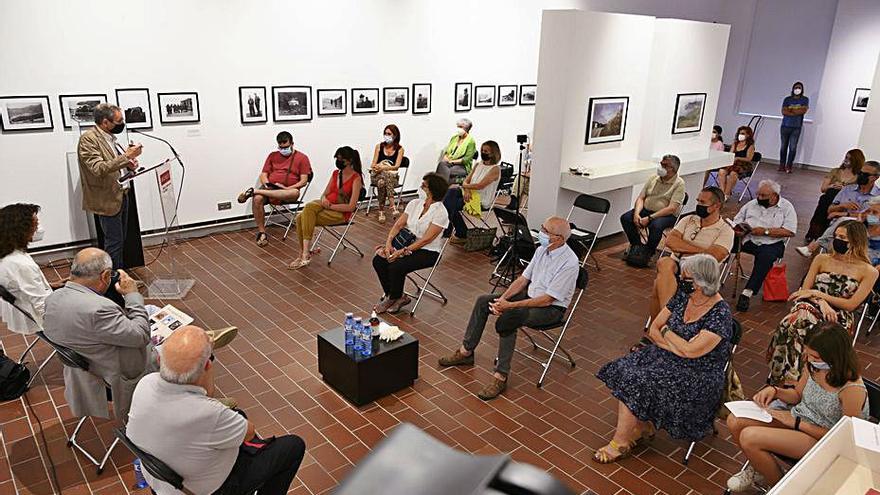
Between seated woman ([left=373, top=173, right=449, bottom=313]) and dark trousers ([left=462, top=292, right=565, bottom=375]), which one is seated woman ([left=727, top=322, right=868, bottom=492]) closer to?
dark trousers ([left=462, top=292, right=565, bottom=375])

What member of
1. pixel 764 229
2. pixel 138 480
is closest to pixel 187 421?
pixel 138 480

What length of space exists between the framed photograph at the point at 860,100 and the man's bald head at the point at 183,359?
1451 centimetres

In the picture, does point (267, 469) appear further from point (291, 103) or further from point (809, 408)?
point (291, 103)

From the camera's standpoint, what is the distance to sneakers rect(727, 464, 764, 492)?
11.3ft

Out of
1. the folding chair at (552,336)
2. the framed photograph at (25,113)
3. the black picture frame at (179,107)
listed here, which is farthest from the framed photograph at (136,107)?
the folding chair at (552,336)

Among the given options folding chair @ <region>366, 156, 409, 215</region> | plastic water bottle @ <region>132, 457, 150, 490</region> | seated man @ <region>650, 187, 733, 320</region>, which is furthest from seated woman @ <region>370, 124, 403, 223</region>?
plastic water bottle @ <region>132, 457, 150, 490</region>

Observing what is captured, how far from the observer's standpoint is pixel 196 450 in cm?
257

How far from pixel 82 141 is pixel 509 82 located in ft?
23.4

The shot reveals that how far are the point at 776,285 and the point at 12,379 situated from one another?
6811 mm

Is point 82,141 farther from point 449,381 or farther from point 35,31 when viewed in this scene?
point 449,381

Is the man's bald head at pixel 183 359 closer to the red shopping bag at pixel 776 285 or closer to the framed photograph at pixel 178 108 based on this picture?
the framed photograph at pixel 178 108

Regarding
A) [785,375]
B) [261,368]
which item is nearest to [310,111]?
[261,368]

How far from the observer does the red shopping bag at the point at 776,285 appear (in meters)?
6.36

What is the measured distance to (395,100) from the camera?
941 cm
